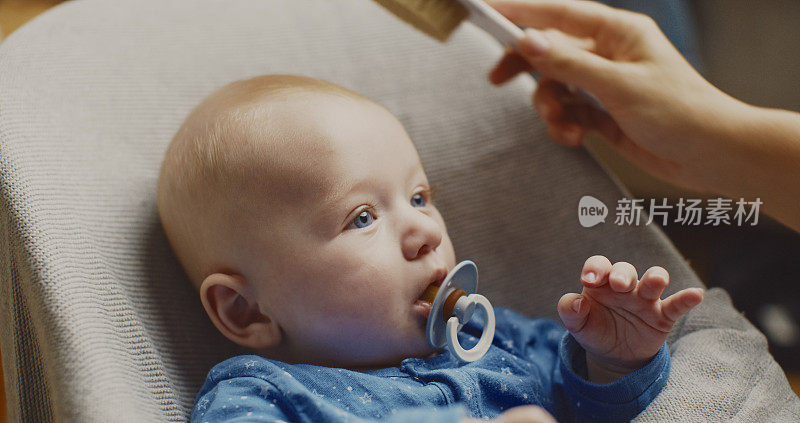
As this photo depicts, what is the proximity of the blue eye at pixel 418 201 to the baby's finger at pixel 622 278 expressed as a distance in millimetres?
219

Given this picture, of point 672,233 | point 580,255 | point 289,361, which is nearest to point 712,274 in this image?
point 672,233

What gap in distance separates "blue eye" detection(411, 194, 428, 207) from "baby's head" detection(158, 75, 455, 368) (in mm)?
15

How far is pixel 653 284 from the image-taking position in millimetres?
603

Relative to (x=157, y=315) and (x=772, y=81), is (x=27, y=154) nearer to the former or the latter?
A: (x=157, y=315)

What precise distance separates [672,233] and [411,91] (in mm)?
408

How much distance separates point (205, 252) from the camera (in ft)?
2.32

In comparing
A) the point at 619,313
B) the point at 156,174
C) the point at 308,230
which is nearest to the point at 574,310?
the point at 619,313

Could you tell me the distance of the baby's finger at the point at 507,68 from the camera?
93cm

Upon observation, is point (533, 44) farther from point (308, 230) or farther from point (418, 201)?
point (308, 230)

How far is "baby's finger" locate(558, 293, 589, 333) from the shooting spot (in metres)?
0.66

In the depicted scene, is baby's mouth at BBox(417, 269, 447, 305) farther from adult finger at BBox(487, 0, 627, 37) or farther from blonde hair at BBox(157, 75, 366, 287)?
adult finger at BBox(487, 0, 627, 37)

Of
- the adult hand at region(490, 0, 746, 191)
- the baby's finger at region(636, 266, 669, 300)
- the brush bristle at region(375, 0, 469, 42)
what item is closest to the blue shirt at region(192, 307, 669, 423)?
the baby's finger at region(636, 266, 669, 300)

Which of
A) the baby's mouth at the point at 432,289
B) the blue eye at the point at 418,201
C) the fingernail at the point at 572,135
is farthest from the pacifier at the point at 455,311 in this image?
the fingernail at the point at 572,135

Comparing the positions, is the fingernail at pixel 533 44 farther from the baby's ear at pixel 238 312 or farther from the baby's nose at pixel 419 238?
the baby's ear at pixel 238 312
